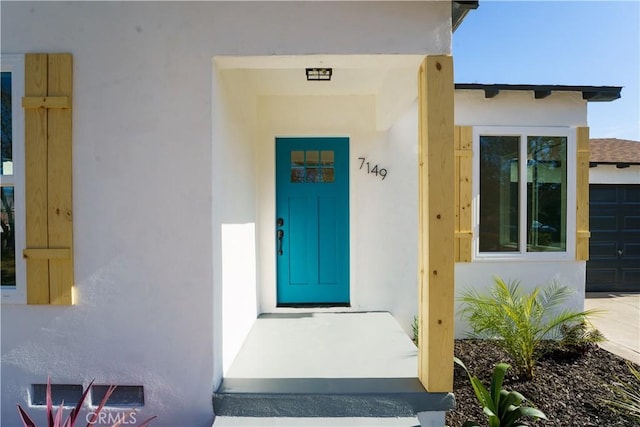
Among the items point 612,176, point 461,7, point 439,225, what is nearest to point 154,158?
point 439,225

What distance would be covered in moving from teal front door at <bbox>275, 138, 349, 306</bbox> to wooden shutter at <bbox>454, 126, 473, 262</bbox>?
61.1 inches

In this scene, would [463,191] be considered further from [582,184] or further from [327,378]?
[327,378]

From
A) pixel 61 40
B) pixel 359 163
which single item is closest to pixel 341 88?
pixel 359 163

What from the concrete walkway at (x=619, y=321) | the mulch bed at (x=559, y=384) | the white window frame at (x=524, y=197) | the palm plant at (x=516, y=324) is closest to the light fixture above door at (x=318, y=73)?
the white window frame at (x=524, y=197)

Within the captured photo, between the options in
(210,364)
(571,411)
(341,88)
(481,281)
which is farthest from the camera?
(481,281)

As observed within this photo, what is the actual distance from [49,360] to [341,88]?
350 cm

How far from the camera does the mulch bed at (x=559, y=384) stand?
262 centimetres

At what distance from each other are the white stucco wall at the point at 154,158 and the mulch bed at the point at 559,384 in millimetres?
2332

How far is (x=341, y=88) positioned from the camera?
3.54 meters

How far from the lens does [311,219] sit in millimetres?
3775

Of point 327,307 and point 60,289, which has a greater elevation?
point 60,289

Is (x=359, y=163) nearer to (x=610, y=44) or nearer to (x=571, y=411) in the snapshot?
(x=571, y=411)

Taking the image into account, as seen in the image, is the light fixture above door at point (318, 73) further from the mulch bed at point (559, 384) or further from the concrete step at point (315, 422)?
the mulch bed at point (559, 384)

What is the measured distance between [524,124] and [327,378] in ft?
13.7
